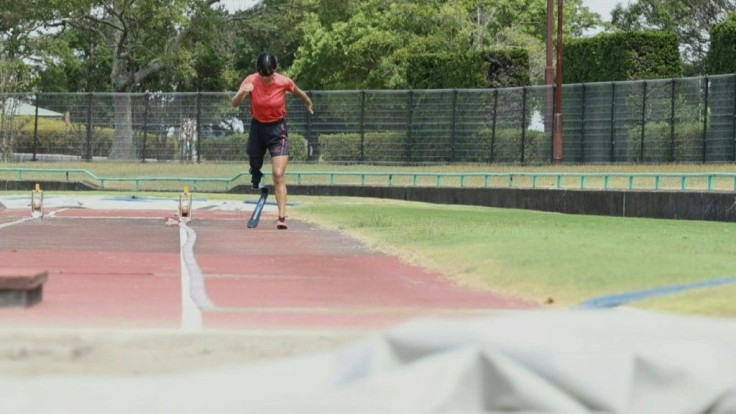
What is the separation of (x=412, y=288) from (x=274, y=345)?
13.0 ft

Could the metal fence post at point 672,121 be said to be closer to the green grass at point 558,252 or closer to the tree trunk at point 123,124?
the green grass at point 558,252

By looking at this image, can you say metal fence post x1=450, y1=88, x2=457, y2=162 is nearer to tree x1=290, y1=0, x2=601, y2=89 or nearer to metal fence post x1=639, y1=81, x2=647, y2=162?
metal fence post x1=639, y1=81, x2=647, y2=162

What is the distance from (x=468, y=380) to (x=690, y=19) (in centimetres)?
8285

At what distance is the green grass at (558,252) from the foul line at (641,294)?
0.24 meters

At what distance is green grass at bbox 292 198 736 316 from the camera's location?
9.88m

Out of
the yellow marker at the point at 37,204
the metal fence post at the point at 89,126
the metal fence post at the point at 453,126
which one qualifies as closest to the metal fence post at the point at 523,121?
the metal fence post at the point at 453,126

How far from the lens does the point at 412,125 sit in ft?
136

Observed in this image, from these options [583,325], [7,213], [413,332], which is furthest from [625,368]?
[7,213]

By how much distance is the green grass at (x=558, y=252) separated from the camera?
9.88 m

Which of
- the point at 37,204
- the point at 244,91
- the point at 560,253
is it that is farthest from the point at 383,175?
the point at 560,253

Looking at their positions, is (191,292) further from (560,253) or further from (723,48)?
(723,48)

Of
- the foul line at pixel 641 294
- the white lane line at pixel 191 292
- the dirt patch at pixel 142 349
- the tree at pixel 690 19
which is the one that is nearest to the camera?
the dirt patch at pixel 142 349

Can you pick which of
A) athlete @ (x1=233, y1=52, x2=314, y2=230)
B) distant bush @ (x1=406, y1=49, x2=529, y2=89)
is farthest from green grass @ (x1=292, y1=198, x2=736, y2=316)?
distant bush @ (x1=406, y1=49, x2=529, y2=89)

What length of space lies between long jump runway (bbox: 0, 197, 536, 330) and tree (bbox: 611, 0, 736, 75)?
67.4 m
